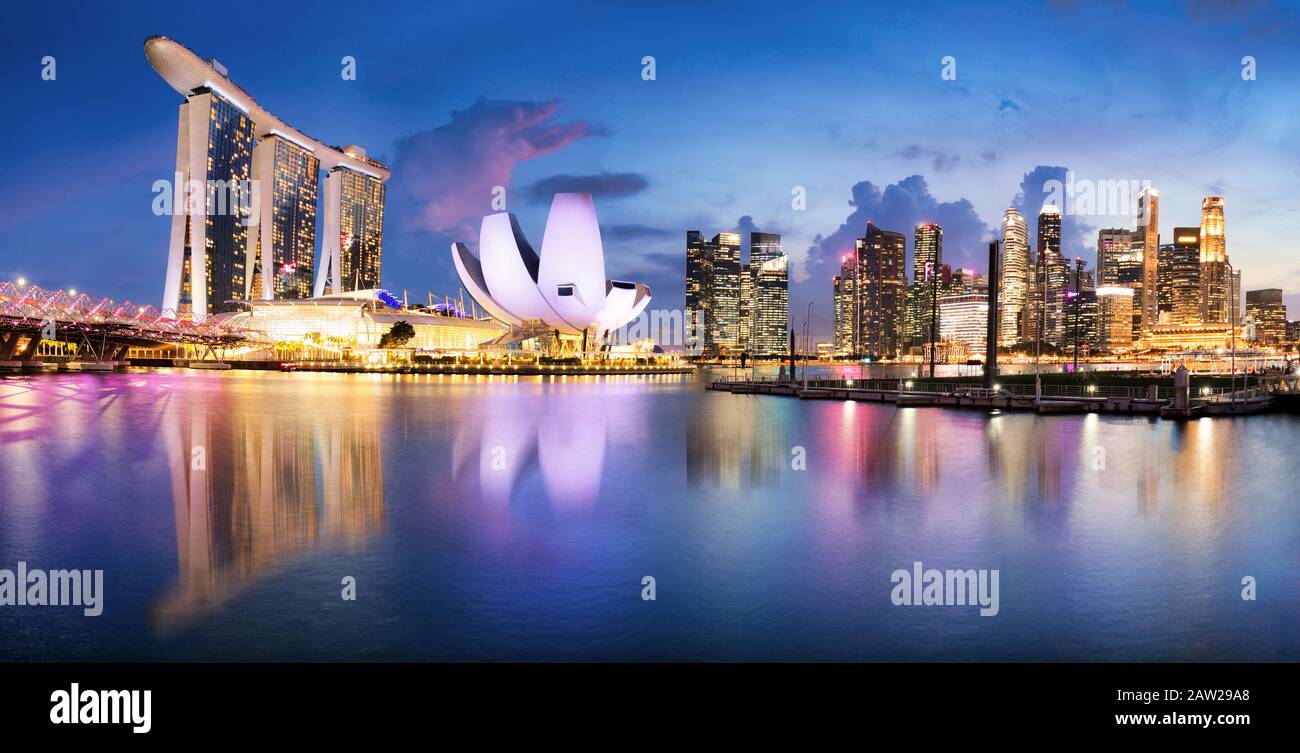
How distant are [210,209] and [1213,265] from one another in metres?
159

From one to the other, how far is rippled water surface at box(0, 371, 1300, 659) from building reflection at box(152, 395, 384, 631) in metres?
0.04

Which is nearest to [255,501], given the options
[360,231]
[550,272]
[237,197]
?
[550,272]

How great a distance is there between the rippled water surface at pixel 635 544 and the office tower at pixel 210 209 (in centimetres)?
5704

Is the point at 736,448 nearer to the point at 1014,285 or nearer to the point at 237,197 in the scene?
the point at 237,197

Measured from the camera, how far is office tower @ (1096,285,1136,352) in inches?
5197

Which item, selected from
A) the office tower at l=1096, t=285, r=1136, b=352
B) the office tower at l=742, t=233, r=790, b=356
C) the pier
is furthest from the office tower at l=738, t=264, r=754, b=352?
the pier

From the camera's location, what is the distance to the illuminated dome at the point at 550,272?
216ft

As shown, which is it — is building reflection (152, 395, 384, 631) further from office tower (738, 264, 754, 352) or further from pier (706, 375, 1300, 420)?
office tower (738, 264, 754, 352)

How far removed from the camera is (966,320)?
141 meters

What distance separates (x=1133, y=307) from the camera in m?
146

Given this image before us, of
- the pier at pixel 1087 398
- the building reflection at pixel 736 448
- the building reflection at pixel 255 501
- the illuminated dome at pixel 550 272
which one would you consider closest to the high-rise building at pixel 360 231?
the illuminated dome at pixel 550 272

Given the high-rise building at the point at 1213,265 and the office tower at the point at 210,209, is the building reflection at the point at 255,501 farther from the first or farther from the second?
the high-rise building at the point at 1213,265
